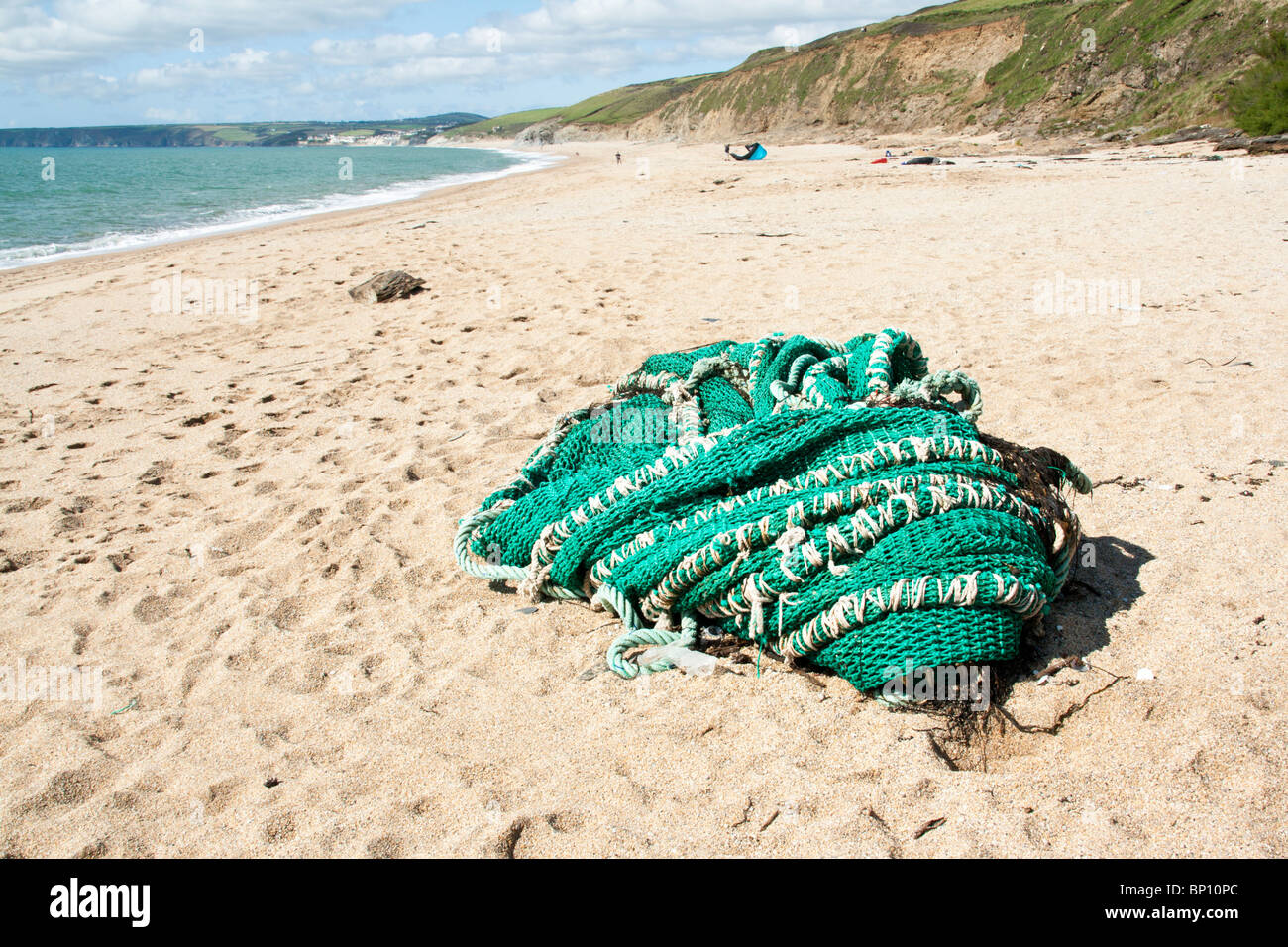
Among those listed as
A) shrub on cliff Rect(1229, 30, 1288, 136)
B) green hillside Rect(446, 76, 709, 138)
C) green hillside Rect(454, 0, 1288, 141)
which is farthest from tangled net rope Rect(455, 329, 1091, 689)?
green hillside Rect(446, 76, 709, 138)

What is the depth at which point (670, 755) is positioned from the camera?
2.10 metres

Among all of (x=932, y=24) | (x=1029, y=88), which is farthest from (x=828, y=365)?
(x=932, y=24)

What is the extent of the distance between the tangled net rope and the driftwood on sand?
16.5 feet

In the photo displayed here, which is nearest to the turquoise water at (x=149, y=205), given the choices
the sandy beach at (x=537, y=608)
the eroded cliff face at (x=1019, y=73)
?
the sandy beach at (x=537, y=608)

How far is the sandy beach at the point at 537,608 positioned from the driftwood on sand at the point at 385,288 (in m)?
0.47

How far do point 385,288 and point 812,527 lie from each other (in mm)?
6371

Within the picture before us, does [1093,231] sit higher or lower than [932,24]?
lower

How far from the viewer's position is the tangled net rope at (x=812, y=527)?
221cm

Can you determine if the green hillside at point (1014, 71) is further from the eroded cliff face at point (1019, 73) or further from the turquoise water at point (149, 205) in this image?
the turquoise water at point (149, 205)

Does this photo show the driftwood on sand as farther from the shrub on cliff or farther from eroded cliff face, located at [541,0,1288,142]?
eroded cliff face, located at [541,0,1288,142]

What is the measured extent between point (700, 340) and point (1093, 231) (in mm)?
5287

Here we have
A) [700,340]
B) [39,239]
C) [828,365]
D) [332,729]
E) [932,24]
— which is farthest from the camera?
[932,24]
